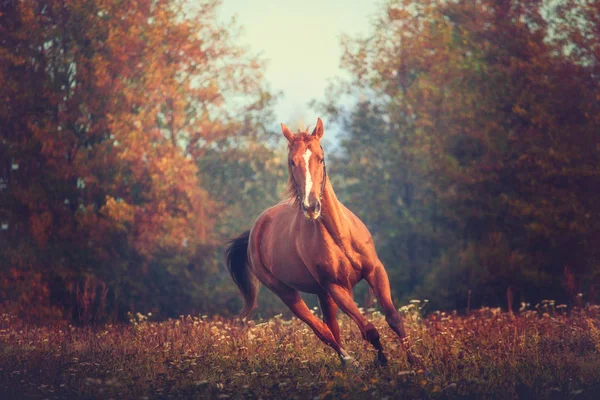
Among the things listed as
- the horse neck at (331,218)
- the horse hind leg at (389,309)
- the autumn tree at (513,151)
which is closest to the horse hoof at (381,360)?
the horse hind leg at (389,309)

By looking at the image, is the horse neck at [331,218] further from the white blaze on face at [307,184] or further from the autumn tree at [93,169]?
the autumn tree at [93,169]

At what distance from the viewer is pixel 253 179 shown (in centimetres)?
3978

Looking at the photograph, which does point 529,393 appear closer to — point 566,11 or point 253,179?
point 566,11

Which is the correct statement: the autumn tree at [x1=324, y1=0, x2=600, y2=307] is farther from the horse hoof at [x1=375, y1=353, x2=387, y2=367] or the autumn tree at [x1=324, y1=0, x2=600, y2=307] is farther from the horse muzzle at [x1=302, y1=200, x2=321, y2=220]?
the horse muzzle at [x1=302, y1=200, x2=321, y2=220]

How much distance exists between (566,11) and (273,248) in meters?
20.3

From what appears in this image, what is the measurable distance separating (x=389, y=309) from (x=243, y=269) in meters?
4.27

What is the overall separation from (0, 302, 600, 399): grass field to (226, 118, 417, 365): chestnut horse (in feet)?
1.40

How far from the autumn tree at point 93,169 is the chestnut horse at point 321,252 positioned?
524 inches

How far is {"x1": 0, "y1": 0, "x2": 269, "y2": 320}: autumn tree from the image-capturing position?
25594mm

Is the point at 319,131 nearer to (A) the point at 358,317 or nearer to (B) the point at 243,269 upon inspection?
(A) the point at 358,317

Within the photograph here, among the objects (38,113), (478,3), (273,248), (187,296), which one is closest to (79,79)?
(38,113)

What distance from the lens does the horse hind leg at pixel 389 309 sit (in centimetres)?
832

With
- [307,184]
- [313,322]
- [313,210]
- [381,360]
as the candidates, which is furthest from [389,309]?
[307,184]

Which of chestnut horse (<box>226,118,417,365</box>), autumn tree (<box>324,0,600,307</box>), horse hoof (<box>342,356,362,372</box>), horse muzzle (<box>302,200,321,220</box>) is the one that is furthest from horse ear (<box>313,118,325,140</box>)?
autumn tree (<box>324,0,600,307</box>)
